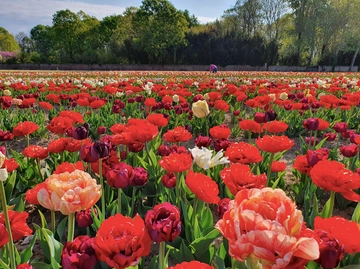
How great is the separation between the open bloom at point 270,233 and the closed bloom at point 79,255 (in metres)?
0.40

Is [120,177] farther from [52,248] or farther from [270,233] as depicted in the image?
[270,233]

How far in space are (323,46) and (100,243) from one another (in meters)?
44.8

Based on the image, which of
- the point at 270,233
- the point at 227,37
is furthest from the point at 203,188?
the point at 227,37

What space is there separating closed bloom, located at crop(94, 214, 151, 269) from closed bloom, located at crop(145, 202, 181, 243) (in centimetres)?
3

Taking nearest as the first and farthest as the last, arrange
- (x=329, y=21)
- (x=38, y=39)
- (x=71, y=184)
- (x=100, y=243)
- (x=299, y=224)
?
(x=299, y=224)
(x=100, y=243)
(x=71, y=184)
(x=329, y=21)
(x=38, y=39)

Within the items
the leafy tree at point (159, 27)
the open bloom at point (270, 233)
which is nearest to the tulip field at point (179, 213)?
the open bloom at point (270, 233)

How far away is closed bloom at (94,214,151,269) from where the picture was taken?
0.82 m

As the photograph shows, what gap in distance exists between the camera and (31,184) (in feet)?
8.34

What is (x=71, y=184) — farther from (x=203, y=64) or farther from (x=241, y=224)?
(x=203, y=64)

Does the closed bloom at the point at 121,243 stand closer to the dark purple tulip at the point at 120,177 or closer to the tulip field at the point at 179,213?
the tulip field at the point at 179,213

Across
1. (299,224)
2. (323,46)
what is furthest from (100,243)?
(323,46)

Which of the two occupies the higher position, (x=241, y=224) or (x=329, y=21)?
(x=329, y=21)

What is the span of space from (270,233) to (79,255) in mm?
528

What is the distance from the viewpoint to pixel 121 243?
821mm
